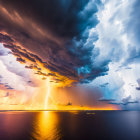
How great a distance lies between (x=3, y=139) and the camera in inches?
1574

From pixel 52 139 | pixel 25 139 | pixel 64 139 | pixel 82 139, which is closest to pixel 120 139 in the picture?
pixel 82 139

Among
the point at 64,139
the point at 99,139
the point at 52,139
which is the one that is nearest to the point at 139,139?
the point at 99,139

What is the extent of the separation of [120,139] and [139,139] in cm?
811

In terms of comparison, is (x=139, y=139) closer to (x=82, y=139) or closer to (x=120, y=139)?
(x=120, y=139)

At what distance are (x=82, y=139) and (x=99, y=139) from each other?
274 inches

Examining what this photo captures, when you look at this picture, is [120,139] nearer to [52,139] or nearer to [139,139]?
[139,139]

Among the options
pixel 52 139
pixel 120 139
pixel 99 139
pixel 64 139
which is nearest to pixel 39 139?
pixel 52 139

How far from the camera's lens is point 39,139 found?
126 feet

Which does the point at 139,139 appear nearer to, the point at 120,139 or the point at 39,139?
the point at 120,139

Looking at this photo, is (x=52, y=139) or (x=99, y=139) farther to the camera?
(x=99, y=139)

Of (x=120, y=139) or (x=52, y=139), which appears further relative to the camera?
(x=120, y=139)

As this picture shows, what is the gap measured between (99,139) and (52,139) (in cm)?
1879

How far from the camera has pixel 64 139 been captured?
39156 millimetres

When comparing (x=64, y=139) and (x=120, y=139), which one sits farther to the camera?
(x=120, y=139)
